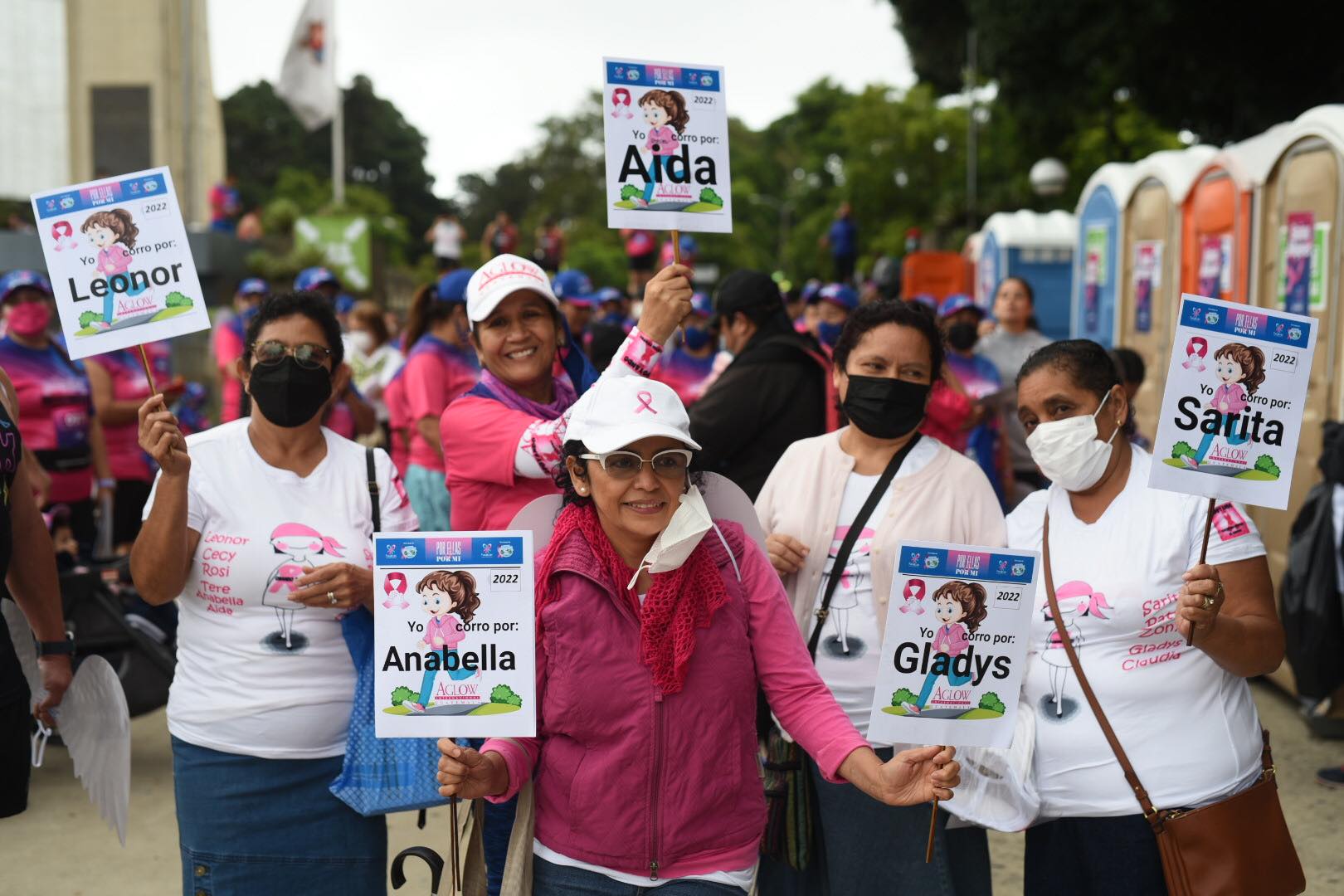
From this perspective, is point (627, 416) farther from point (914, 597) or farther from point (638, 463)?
point (914, 597)

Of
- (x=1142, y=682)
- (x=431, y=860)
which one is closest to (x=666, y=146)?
(x=1142, y=682)

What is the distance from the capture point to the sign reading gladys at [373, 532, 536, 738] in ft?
8.77

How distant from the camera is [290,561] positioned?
3377 mm

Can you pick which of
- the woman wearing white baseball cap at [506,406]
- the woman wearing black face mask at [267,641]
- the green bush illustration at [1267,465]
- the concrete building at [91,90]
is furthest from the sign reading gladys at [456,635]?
the concrete building at [91,90]

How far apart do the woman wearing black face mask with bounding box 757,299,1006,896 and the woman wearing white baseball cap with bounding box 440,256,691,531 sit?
2.22 ft

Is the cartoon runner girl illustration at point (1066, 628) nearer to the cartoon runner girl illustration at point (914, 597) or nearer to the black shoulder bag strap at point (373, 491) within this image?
the cartoon runner girl illustration at point (914, 597)

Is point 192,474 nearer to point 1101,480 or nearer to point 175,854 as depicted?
point 1101,480

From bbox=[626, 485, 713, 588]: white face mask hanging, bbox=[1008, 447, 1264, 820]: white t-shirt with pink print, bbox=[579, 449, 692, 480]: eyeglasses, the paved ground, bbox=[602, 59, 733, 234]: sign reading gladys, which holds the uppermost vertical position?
bbox=[602, 59, 733, 234]: sign reading gladys

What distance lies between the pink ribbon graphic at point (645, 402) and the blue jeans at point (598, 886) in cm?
94

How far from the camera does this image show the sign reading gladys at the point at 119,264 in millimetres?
3322

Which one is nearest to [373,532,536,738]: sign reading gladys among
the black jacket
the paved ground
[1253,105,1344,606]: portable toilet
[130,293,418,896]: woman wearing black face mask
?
[130,293,418,896]: woman wearing black face mask

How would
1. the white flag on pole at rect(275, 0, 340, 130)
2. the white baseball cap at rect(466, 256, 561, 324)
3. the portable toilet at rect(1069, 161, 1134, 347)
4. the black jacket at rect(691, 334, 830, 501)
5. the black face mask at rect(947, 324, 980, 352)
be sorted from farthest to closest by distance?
the white flag on pole at rect(275, 0, 340, 130), the portable toilet at rect(1069, 161, 1134, 347), the black face mask at rect(947, 324, 980, 352), the black jacket at rect(691, 334, 830, 501), the white baseball cap at rect(466, 256, 561, 324)

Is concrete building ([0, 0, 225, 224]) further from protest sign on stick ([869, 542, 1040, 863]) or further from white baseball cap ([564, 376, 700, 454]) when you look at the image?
protest sign on stick ([869, 542, 1040, 863])

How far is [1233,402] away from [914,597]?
912mm
